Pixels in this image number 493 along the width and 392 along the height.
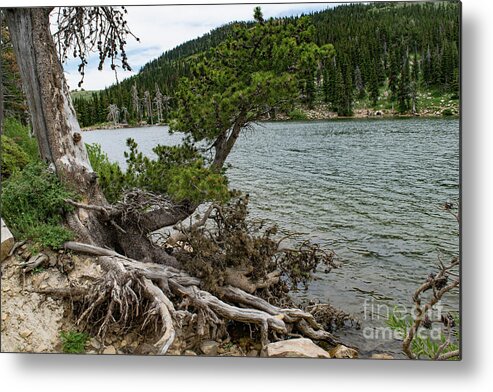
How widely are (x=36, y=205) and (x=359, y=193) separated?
265 cm

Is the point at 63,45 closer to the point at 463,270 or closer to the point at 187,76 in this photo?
the point at 187,76

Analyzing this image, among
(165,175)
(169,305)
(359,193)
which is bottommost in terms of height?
(169,305)

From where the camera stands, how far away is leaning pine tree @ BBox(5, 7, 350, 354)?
4.66 m

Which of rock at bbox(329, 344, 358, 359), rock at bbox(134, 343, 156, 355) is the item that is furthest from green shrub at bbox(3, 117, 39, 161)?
rock at bbox(329, 344, 358, 359)

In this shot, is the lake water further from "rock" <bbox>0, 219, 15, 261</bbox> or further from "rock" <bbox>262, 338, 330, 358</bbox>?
"rock" <bbox>0, 219, 15, 261</bbox>

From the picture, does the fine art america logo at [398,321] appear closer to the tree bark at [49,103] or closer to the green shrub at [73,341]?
the green shrub at [73,341]

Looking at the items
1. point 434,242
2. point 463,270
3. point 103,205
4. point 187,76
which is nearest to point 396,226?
point 434,242

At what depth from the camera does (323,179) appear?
477 centimetres

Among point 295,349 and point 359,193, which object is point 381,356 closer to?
point 295,349

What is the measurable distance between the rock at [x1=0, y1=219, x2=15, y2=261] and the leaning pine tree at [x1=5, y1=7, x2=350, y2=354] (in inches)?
17.7

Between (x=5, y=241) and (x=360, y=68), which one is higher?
(x=360, y=68)

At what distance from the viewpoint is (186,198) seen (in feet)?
15.8

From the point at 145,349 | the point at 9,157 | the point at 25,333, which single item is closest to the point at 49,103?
the point at 9,157

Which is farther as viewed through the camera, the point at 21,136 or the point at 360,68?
the point at 21,136
